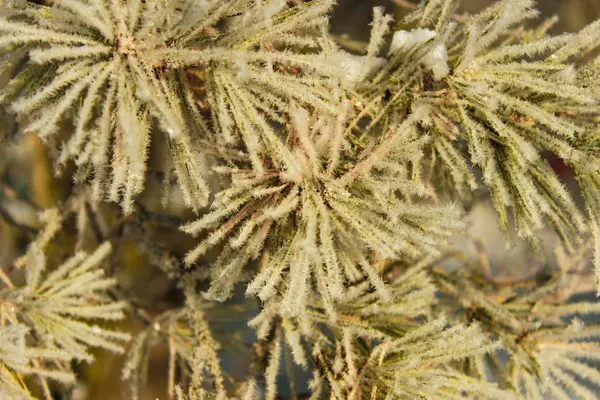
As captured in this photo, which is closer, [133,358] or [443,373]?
[443,373]

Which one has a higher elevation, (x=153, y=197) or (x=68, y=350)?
(x=153, y=197)

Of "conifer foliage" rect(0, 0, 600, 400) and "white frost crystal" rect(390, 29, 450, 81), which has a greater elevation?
"white frost crystal" rect(390, 29, 450, 81)

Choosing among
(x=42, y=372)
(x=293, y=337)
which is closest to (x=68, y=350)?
(x=42, y=372)

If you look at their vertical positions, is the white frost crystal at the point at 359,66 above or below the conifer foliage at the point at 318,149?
above

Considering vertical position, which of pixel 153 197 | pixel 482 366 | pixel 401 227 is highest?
pixel 153 197

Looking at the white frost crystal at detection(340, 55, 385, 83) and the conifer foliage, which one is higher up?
the white frost crystal at detection(340, 55, 385, 83)

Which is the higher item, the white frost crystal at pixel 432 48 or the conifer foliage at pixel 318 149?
the white frost crystal at pixel 432 48

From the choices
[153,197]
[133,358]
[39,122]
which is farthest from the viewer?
[153,197]

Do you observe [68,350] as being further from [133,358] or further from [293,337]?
[293,337]
